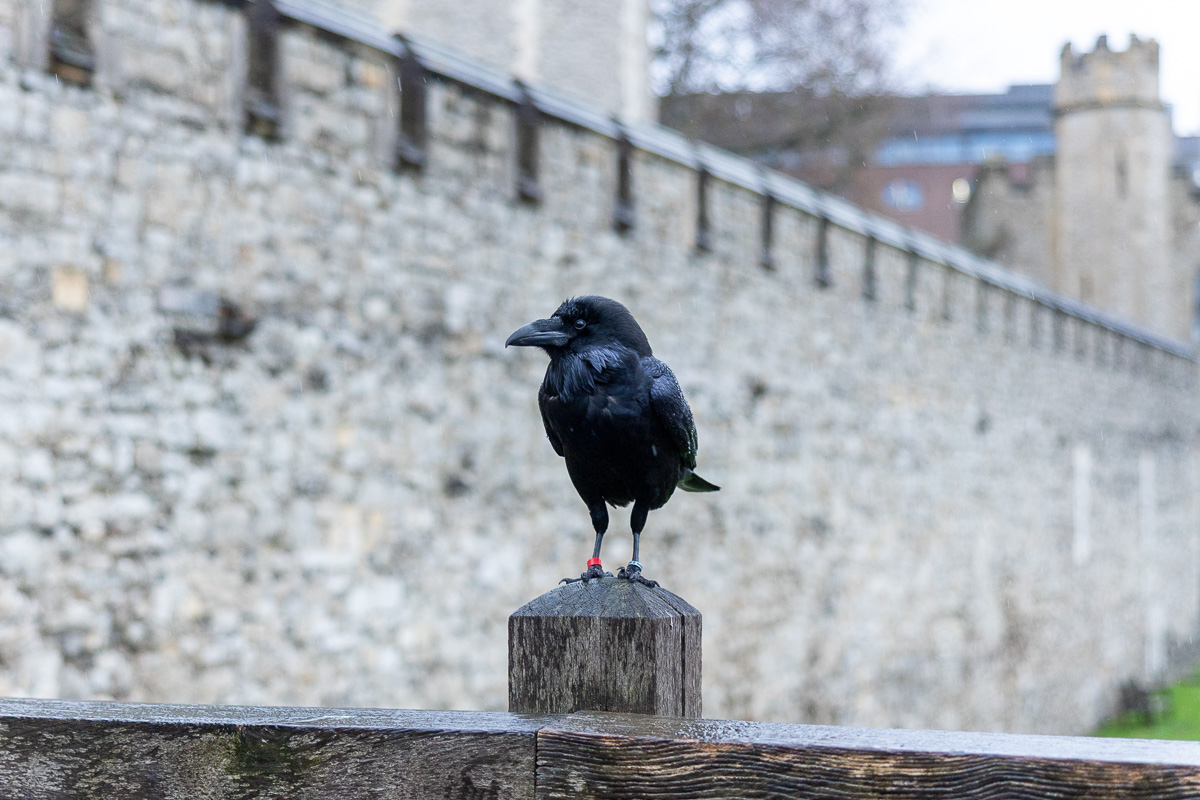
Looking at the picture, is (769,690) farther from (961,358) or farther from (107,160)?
(107,160)

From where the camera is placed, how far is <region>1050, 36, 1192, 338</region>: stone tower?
2512 centimetres

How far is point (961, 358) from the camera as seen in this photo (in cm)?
1303

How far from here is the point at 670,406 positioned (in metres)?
2.07

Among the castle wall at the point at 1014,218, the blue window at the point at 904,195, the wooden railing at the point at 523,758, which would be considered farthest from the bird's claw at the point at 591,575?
the blue window at the point at 904,195

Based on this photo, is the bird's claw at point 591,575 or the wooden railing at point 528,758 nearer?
the wooden railing at point 528,758

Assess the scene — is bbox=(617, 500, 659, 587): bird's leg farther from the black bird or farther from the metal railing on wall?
the metal railing on wall

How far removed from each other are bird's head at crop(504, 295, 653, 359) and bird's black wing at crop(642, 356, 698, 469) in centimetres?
6

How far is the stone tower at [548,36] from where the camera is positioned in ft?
41.8

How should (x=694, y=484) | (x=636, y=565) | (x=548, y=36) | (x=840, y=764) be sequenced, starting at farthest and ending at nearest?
(x=548, y=36) < (x=694, y=484) < (x=636, y=565) < (x=840, y=764)

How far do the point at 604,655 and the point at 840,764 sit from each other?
1.28ft

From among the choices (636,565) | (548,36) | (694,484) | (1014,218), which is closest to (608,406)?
(636,565)

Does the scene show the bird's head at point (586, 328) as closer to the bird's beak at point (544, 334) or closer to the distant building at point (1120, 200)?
the bird's beak at point (544, 334)

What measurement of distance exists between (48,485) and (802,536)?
257 inches

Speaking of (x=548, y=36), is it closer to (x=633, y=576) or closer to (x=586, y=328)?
(x=586, y=328)
